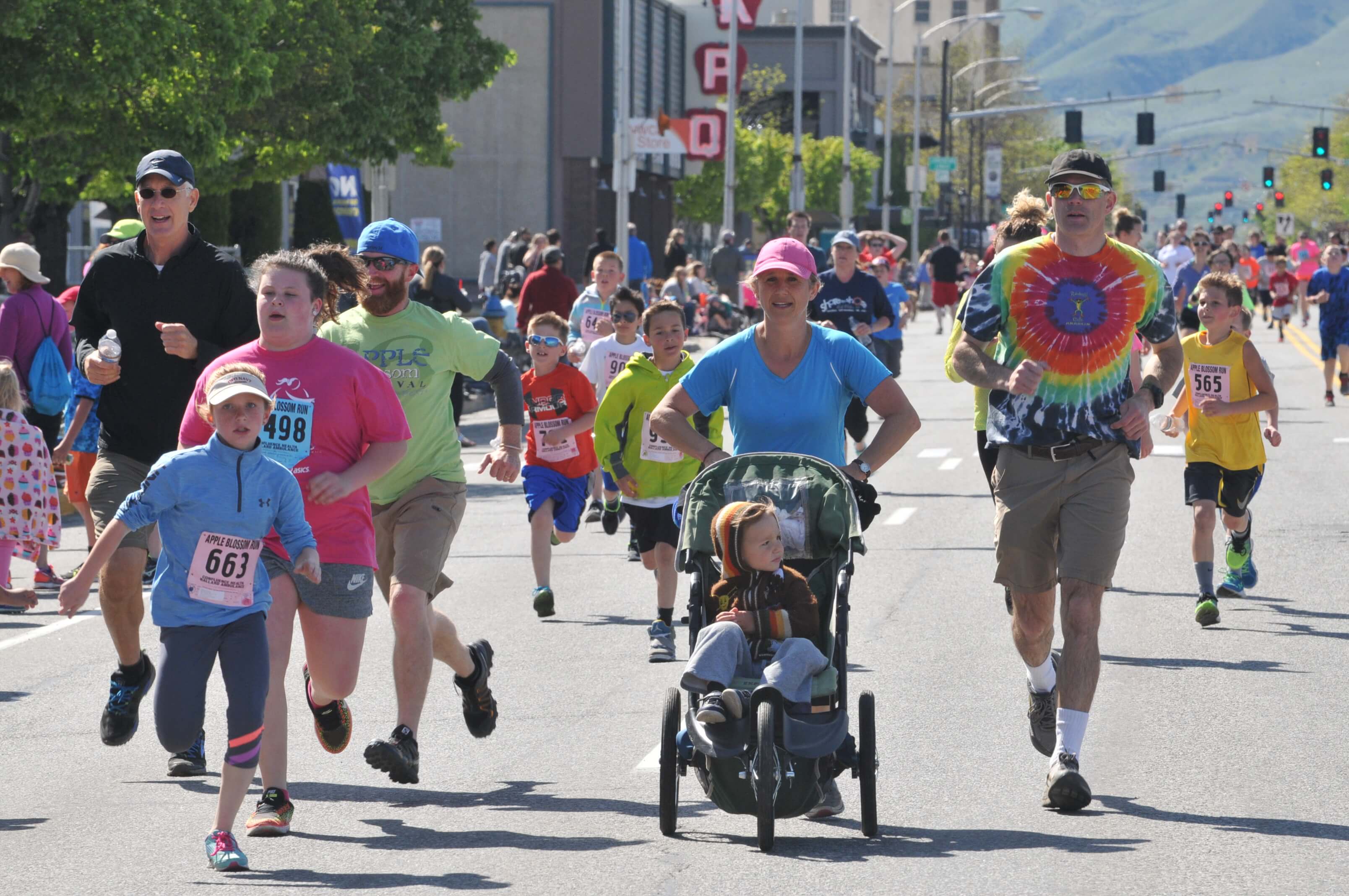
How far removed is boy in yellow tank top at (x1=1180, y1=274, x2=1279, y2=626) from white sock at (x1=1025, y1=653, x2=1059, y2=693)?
385 cm

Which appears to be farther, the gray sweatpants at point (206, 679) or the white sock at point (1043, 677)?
the white sock at point (1043, 677)

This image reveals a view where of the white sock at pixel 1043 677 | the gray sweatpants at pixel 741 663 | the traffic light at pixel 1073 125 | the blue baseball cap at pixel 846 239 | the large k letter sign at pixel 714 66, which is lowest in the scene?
the white sock at pixel 1043 677

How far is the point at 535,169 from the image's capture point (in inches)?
2288

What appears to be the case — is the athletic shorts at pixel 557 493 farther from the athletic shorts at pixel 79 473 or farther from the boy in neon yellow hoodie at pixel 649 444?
the athletic shorts at pixel 79 473

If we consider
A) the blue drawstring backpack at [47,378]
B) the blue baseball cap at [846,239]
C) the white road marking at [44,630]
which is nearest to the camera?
the white road marking at [44,630]

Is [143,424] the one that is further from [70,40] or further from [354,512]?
[70,40]

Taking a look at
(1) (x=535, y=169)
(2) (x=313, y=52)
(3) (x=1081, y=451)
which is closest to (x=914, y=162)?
(1) (x=535, y=169)

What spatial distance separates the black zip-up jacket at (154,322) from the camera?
25.6 ft

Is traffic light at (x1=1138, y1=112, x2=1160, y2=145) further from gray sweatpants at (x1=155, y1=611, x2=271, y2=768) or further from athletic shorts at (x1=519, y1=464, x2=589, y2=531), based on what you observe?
gray sweatpants at (x1=155, y1=611, x2=271, y2=768)

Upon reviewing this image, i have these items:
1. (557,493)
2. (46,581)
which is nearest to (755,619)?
(557,493)

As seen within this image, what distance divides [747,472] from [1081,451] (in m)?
1.23

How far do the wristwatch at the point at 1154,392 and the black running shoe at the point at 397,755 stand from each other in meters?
2.74

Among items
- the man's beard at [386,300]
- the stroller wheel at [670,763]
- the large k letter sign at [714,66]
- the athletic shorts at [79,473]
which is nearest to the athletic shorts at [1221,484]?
the man's beard at [386,300]

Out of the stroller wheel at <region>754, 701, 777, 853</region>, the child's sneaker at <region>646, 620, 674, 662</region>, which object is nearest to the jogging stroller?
the stroller wheel at <region>754, 701, 777, 853</region>
